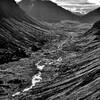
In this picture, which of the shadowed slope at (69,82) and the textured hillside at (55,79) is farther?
the textured hillside at (55,79)

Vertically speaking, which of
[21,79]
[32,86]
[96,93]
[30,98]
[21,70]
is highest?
[21,70]

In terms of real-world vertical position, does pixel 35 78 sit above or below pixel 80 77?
above

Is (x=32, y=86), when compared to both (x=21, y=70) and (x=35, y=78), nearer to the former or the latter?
(x=35, y=78)

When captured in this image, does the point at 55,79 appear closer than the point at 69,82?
No

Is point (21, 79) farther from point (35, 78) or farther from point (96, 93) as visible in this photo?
point (96, 93)

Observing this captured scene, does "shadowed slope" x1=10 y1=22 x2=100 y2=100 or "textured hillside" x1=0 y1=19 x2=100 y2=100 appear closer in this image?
"shadowed slope" x1=10 y1=22 x2=100 y2=100

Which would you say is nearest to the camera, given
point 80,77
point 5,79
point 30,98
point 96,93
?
point 96,93

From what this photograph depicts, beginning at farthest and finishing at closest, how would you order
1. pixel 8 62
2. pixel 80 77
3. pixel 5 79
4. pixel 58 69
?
pixel 8 62 < pixel 58 69 < pixel 5 79 < pixel 80 77

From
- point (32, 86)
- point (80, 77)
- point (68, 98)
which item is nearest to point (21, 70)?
point (32, 86)

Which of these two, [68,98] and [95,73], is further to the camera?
[95,73]

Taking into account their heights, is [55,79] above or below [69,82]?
above
